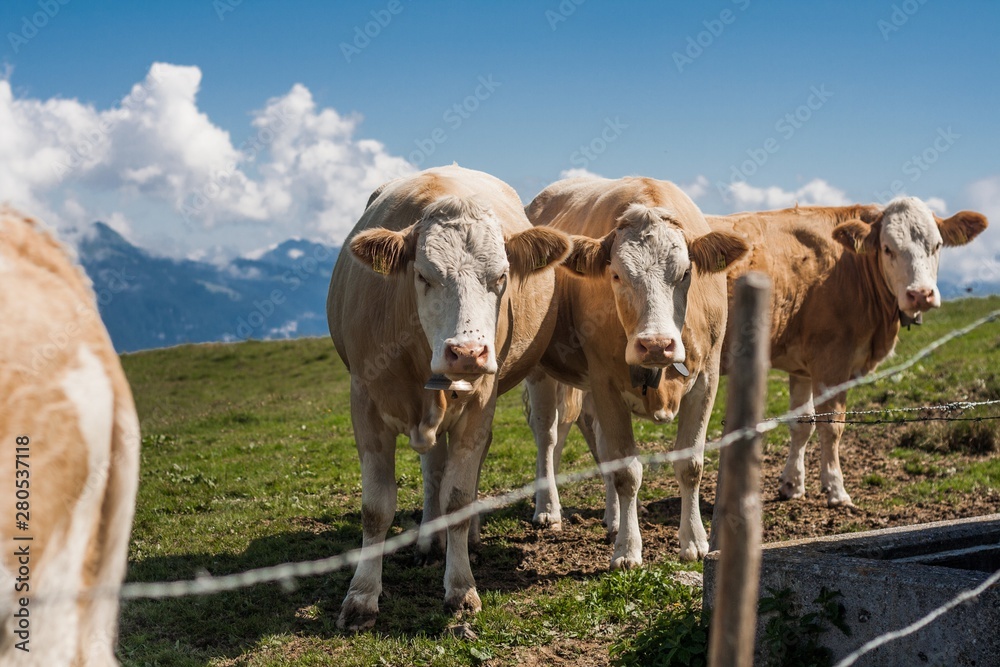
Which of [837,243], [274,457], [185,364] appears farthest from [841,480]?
[185,364]

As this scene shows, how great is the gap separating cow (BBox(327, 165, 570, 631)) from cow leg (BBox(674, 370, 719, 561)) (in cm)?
161

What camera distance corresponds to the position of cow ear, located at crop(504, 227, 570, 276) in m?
6.60

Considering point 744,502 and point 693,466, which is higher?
point 693,466

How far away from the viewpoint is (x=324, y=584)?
281 inches

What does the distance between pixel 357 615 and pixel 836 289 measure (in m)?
6.34

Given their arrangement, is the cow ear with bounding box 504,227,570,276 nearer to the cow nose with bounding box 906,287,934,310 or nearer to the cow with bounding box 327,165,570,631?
the cow with bounding box 327,165,570,631

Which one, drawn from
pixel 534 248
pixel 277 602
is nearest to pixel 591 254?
pixel 534 248

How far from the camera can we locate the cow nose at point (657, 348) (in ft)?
20.9

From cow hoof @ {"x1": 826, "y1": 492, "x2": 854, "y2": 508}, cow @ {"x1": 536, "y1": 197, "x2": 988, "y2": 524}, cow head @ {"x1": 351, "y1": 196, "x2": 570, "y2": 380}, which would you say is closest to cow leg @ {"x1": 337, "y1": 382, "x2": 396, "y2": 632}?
cow head @ {"x1": 351, "y1": 196, "x2": 570, "y2": 380}

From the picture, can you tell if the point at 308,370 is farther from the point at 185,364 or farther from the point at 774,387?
the point at 774,387

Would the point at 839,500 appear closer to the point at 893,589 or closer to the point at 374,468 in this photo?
the point at 893,589

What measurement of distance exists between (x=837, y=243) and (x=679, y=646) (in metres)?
6.45

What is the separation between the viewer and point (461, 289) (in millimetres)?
5977

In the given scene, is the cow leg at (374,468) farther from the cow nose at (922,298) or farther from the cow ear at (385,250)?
the cow nose at (922,298)
